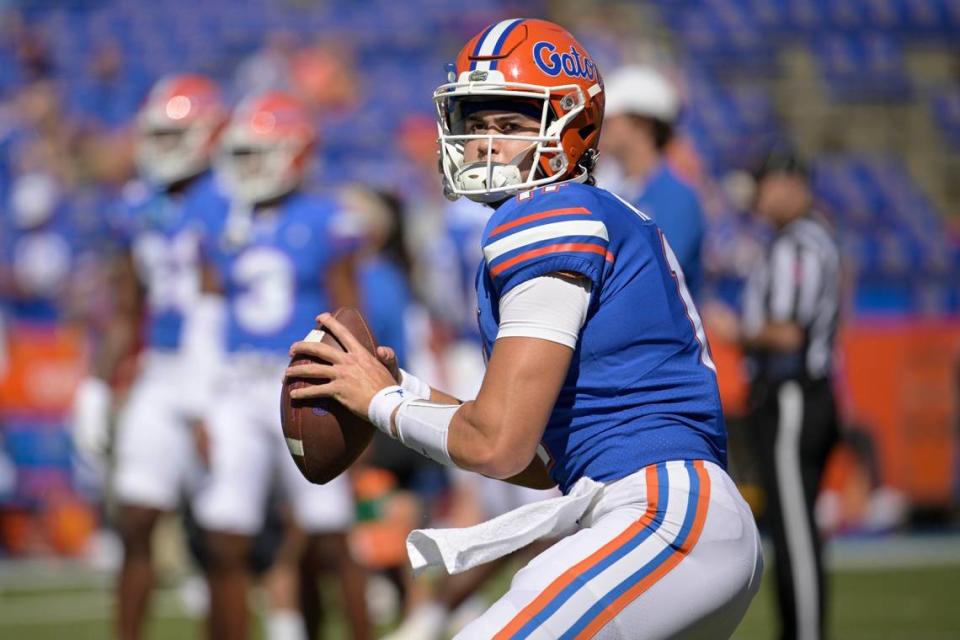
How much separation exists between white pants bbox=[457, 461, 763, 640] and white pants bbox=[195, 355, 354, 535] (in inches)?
111

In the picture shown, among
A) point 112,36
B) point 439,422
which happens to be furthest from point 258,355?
point 112,36

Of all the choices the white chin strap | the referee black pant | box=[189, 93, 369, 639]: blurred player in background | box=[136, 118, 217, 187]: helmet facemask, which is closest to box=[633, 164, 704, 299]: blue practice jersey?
the referee black pant

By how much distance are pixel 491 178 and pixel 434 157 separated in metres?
9.30

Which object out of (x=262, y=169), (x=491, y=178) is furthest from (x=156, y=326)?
(x=491, y=178)

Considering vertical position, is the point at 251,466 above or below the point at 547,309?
below

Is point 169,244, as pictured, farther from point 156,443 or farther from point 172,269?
point 156,443

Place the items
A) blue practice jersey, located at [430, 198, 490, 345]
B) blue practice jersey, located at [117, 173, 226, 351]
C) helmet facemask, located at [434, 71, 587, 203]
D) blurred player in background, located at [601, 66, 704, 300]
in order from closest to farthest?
helmet facemask, located at [434, 71, 587, 203]
blurred player in background, located at [601, 66, 704, 300]
blue practice jersey, located at [117, 173, 226, 351]
blue practice jersey, located at [430, 198, 490, 345]

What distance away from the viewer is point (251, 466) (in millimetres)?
5340

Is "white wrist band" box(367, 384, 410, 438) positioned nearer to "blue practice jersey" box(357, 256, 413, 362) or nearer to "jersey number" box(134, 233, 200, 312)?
"jersey number" box(134, 233, 200, 312)

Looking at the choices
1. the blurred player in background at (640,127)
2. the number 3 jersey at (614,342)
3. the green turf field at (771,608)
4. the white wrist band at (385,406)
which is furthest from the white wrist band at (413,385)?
the green turf field at (771,608)

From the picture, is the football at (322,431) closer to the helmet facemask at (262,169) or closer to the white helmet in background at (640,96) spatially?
the white helmet in background at (640,96)

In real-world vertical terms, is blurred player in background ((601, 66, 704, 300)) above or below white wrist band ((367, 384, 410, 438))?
above

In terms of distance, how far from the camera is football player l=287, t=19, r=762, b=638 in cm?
249

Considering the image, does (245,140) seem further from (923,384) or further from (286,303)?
(923,384)
